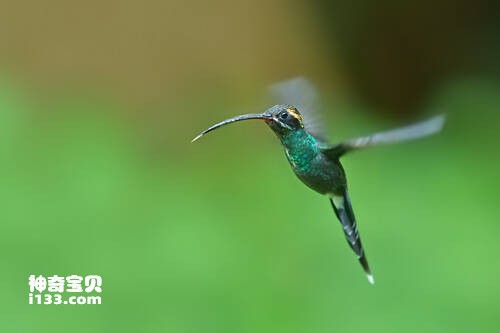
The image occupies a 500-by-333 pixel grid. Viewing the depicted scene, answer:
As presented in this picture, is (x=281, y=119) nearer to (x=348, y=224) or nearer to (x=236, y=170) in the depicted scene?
(x=348, y=224)

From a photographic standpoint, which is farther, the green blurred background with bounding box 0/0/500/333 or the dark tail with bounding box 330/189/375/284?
the green blurred background with bounding box 0/0/500/333

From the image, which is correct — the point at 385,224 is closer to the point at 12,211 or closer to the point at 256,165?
the point at 256,165

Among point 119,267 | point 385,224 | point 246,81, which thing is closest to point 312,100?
point 119,267

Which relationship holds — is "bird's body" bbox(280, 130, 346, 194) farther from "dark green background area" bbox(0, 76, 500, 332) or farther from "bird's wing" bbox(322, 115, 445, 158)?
"dark green background area" bbox(0, 76, 500, 332)

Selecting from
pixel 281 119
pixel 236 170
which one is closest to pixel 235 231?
pixel 236 170

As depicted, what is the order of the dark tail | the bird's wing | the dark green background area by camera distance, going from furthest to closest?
the dark green background area, the dark tail, the bird's wing

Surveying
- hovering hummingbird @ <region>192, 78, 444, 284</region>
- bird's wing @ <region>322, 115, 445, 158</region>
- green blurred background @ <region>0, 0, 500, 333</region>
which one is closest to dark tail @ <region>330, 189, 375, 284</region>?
hovering hummingbird @ <region>192, 78, 444, 284</region>
